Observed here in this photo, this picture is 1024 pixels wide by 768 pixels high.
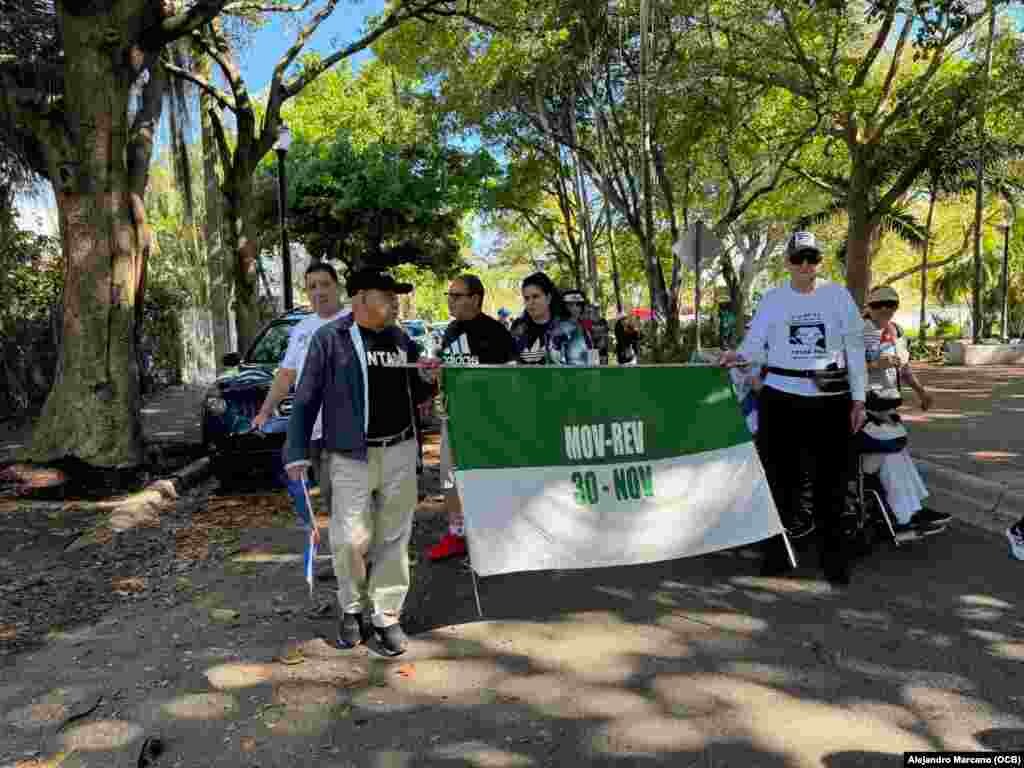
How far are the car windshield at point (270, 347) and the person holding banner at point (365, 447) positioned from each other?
17.5 ft

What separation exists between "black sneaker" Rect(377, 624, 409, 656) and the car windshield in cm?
562

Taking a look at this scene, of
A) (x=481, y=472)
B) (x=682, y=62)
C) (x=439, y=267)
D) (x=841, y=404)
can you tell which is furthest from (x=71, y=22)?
(x=439, y=267)

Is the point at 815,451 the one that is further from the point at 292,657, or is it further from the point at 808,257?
the point at 292,657

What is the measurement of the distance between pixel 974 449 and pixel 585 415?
5741 millimetres

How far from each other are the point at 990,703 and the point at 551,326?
12.0 feet

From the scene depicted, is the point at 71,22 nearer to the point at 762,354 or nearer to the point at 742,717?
the point at 762,354

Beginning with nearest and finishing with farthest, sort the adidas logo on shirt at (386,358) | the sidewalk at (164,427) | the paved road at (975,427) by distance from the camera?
the adidas logo on shirt at (386,358) → the paved road at (975,427) → the sidewalk at (164,427)

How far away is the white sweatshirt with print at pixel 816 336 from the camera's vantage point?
4863 mm

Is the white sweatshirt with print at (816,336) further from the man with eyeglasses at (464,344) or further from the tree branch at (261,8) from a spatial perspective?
the tree branch at (261,8)

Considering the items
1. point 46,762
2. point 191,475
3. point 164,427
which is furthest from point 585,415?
point 164,427

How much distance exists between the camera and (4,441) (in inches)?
452

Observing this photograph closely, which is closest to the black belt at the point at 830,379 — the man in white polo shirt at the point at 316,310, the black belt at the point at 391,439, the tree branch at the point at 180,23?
the black belt at the point at 391,439

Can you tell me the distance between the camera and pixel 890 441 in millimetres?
5383

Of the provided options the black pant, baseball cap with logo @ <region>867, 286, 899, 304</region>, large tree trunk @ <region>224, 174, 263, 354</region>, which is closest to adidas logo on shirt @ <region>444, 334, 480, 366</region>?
the black pant
